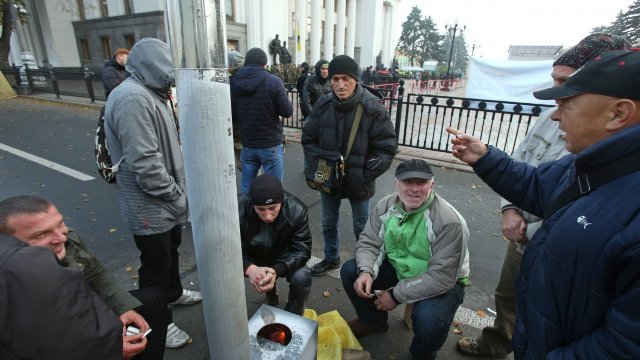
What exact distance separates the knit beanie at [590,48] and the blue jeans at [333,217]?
1830mm

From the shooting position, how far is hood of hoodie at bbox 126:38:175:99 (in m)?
2.08

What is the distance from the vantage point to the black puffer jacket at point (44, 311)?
1054 millimetres

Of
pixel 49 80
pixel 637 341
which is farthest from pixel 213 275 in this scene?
pixel 49 80

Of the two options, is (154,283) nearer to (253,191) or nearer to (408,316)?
(253,191)

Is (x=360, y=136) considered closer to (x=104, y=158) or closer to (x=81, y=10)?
(x=104, y=158)

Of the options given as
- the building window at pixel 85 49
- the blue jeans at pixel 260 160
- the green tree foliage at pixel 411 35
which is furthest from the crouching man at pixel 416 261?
the green tree foliage at pixel 411 35

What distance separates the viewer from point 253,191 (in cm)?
236

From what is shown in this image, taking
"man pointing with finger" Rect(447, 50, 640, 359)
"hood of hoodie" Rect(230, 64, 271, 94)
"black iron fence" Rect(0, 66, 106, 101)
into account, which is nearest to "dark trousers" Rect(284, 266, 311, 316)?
"man pointing with finger" Rect(447, 50, 640, 359)

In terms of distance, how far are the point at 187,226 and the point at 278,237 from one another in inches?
84.2

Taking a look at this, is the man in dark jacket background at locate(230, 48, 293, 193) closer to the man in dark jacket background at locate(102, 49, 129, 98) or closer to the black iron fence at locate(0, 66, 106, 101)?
the man in dark jacket background at locate(102, 49, 129, 98)

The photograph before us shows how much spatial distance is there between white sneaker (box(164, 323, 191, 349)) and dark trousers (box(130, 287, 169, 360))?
0.41 meters

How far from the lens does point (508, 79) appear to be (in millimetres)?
9406

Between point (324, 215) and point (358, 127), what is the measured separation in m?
0.95

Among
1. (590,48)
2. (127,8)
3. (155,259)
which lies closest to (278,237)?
(155,259)
